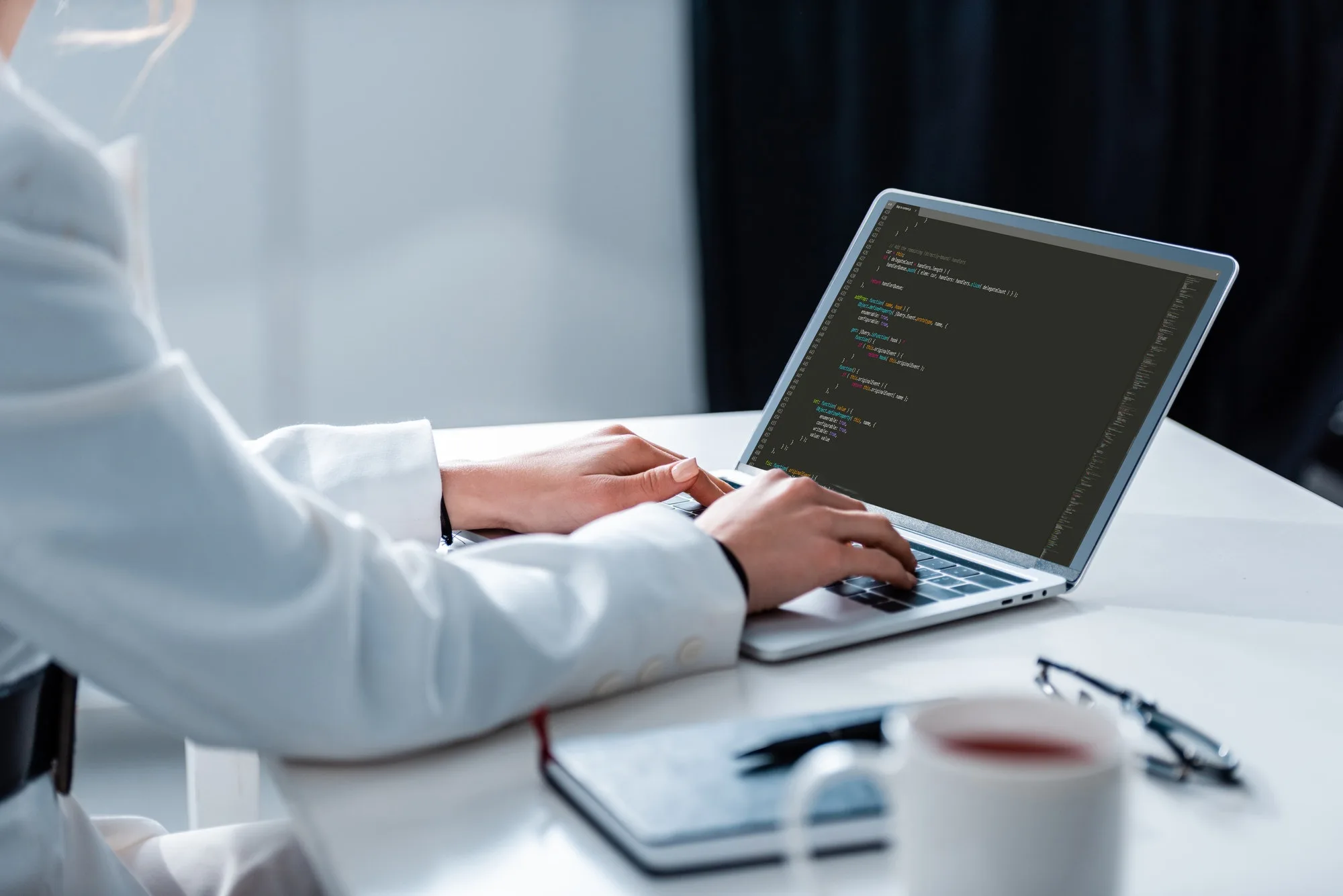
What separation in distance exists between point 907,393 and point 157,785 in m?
1.51

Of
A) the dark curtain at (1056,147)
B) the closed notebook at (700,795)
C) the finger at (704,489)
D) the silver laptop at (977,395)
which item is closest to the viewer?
the closed notebook at (700,795)

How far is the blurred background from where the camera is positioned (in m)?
2.41

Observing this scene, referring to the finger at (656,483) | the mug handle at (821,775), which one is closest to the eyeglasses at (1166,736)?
the mug handle at (821,775)

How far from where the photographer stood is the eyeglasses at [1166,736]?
0.64 meters

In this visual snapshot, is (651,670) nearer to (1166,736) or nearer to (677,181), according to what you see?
(1166,736)

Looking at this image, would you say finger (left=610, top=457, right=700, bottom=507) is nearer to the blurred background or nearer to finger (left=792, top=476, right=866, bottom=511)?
finger (left=792, top=476, right=866, bottom=511)

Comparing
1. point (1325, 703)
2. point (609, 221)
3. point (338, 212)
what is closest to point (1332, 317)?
point (609, 221)

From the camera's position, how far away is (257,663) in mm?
608

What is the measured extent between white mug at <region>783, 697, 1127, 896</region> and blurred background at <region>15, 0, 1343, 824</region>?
2081mm

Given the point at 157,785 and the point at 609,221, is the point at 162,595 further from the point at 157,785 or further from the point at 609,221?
the point at 609,221

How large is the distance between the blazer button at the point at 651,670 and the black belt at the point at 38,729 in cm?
29

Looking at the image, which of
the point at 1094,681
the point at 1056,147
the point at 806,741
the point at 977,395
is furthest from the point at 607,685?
the point at 1056,147

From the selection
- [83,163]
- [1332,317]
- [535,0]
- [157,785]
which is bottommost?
[157,785]

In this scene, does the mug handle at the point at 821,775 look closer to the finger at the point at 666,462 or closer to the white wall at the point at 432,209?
the finger at the point at 666,462
